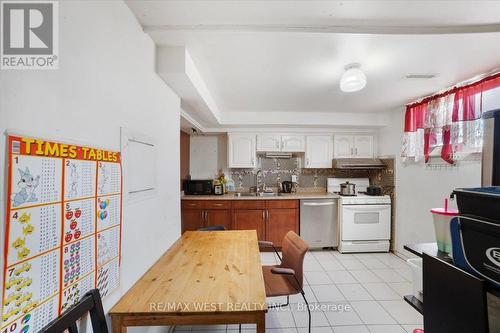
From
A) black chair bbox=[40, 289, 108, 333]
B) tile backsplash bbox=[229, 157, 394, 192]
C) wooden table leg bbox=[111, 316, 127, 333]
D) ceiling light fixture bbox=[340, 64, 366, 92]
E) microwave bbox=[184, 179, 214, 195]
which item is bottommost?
wooden table leg bbox=[111, 316, 127, 333]

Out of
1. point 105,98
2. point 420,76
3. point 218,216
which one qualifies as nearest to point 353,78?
point 420,76

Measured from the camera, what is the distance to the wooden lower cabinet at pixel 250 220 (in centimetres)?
389

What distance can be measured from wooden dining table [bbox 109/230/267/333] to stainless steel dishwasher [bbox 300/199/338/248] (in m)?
2.17

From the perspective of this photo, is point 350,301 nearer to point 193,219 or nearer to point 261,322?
point 261,322

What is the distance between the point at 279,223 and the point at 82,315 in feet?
10.7

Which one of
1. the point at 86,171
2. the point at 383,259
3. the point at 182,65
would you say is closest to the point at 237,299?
the point at 86,171

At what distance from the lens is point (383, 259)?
358 centimetres

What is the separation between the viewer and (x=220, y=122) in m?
3.78

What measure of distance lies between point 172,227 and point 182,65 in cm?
143

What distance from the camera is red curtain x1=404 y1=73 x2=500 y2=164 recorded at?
2277mm

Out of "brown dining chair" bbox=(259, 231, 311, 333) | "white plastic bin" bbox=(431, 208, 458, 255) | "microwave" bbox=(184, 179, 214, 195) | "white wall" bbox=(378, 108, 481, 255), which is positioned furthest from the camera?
"microwave" bbox=(184, 179, 214, 195)

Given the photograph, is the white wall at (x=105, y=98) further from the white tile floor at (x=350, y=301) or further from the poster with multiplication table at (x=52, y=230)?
the white tile floor at (x=350, y=301)

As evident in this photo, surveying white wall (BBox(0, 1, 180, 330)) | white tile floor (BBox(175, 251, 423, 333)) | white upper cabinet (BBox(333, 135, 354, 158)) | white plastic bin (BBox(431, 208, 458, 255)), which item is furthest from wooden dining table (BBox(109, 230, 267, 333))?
white upper cabinet (BBox(333, 135, 354, 158))

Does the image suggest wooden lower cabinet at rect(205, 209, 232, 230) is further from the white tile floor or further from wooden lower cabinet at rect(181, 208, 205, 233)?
the white tile floor
